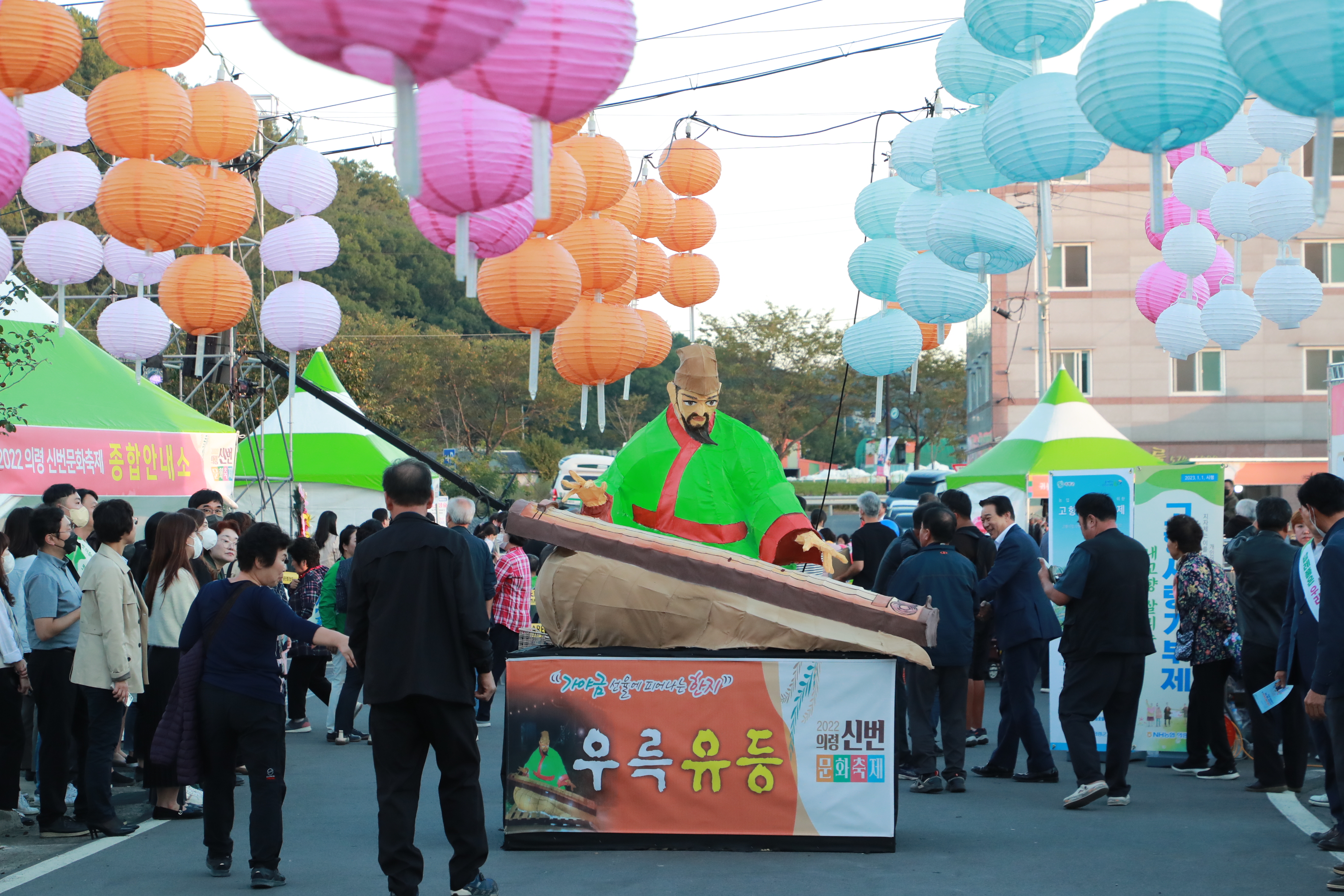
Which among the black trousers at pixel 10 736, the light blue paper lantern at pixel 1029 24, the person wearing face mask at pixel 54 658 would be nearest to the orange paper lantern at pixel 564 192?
the light blue paper lantern at pixel 1029 24

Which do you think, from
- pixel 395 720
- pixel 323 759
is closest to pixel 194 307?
pixel 323 759

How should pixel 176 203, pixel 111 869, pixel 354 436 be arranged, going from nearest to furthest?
pixel 111 869 < pixel 176 203 < pixel 354 436

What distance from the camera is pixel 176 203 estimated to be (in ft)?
29.8

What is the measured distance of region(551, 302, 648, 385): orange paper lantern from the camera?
10594mm

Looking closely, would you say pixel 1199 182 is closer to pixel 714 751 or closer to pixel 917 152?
pixel 917 152

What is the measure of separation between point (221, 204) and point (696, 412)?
14.9 ft

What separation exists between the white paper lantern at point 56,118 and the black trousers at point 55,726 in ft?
16.1

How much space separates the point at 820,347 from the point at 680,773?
4295 centimetres

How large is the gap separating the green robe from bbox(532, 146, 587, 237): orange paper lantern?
1.58 m

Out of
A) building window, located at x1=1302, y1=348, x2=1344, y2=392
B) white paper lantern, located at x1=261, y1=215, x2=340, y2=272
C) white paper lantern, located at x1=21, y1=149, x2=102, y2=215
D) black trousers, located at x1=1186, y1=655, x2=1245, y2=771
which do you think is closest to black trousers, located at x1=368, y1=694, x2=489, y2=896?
black trousers, located at x1=1186, y1=655, x2=1245, y2=771

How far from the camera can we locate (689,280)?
13156 millimetres

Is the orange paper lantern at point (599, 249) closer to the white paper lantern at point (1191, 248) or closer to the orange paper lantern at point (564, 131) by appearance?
the orange paper lantern at point (564, 131)

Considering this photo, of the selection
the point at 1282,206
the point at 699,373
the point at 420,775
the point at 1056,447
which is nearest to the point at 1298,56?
the point at 699,373

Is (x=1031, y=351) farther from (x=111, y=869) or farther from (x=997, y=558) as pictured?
(x=111, y=869)
